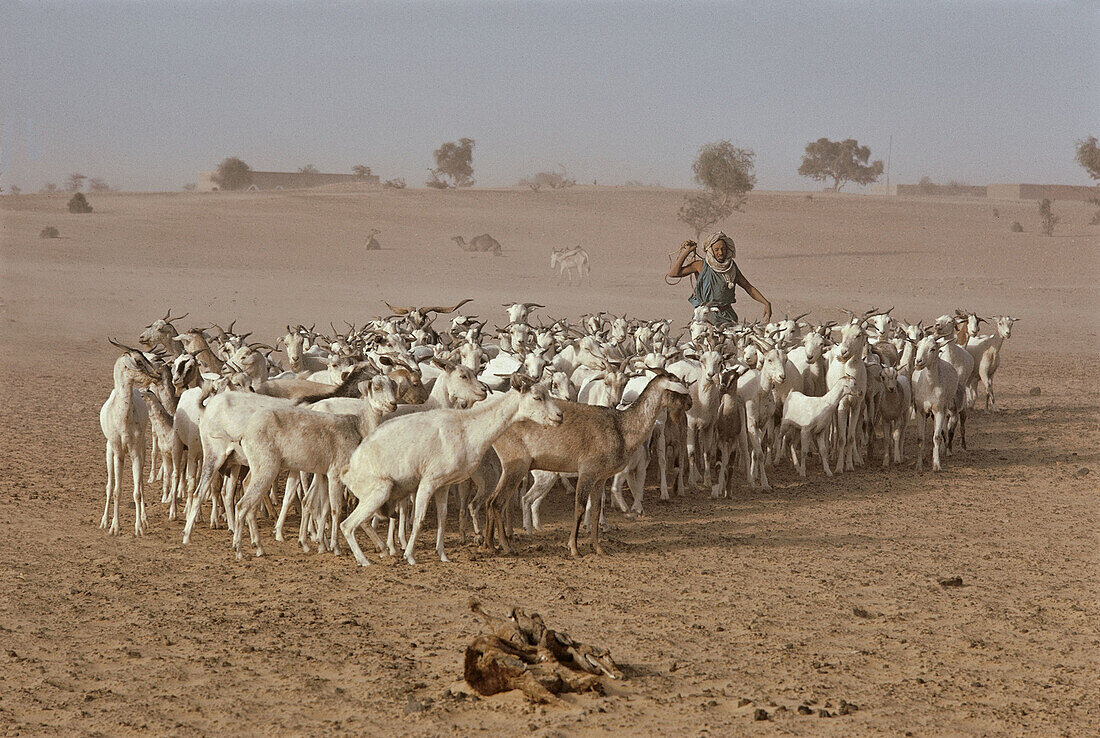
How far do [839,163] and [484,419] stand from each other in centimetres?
8039

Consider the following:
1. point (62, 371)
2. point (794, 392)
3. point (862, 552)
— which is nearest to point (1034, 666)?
point (862, 552)

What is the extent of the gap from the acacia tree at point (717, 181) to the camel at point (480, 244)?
982 cm

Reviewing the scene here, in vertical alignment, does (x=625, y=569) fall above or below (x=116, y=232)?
below

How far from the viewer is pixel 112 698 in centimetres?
604

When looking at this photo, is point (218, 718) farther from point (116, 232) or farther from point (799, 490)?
point (116, 232)

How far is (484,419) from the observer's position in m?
8.82

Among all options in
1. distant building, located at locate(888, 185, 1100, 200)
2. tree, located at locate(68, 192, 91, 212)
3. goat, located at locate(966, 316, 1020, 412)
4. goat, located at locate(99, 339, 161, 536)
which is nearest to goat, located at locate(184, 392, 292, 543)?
goat, located at locate(99, 339, 161, 536)

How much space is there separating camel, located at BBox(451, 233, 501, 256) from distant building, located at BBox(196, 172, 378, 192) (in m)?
28.6

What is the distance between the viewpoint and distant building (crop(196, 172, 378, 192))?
2972 inches

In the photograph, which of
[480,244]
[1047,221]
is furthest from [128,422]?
[1047,221]

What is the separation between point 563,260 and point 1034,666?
109 feet

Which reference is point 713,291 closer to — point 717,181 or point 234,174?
point 717,181

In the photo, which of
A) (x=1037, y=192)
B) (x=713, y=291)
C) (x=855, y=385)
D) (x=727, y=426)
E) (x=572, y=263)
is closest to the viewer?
(x=727, y=426)

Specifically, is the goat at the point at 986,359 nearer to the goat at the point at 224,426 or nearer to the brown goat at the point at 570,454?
the brown goat at the point at 570,454
